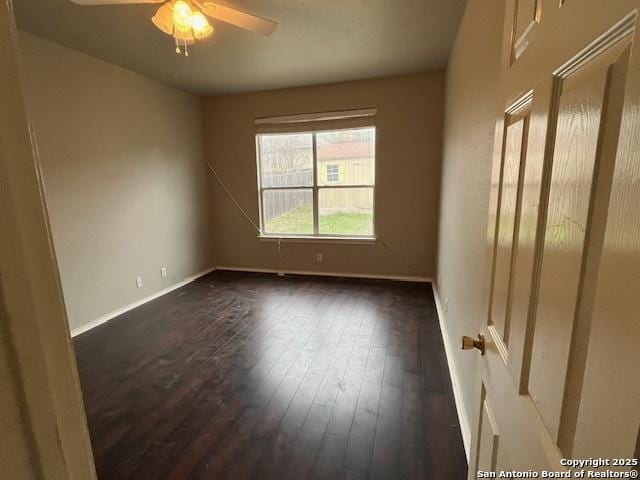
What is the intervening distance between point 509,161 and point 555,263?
358 millimetres

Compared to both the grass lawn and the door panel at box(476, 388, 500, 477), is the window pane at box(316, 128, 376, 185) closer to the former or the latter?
the grass lawn

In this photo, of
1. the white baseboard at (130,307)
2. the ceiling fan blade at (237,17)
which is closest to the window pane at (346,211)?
the white baseboard at (130,307)

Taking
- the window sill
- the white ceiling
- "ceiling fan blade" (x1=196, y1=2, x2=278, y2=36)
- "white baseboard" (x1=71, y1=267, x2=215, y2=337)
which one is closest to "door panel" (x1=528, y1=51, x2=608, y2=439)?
"ceiling fan blade" (x1=196, y1=2, x2=278, y2=36)

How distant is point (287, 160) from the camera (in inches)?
173

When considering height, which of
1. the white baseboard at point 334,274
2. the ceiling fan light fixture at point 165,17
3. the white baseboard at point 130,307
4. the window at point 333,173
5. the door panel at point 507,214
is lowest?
the white baseboard at point 130,307

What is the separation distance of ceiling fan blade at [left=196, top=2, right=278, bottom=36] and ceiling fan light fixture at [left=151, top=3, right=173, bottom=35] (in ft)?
0.55

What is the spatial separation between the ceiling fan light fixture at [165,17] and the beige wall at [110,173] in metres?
1.09

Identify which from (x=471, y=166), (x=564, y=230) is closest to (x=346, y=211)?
(x=471, y=166)

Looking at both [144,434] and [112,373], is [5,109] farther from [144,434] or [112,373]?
[112,373]

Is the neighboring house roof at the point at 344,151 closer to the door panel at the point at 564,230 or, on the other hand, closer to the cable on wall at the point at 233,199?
the cable on wall at the point at 233,199

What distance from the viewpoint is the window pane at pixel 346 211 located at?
4195 millimetres

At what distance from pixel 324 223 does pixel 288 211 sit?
56cm

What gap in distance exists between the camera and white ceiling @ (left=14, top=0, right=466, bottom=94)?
221 cm

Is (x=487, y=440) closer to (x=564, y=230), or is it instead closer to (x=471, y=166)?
(x=564, y=230)
